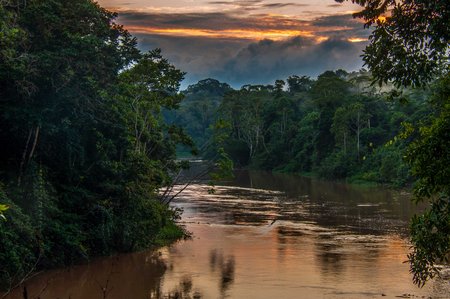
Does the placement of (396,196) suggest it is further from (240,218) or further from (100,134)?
(100,134)

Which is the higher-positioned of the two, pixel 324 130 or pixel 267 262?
pixel 324 130

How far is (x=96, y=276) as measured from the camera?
19703 mm

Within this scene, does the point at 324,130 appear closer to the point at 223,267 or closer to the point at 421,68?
the point at 223,267

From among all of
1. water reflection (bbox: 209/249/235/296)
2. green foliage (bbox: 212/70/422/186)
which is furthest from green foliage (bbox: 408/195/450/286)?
green foliage (bbox: 212/70/422/186)

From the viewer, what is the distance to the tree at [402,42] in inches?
355

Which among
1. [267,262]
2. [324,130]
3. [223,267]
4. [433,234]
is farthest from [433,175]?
[324,130]

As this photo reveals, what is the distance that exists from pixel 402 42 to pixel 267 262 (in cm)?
1382

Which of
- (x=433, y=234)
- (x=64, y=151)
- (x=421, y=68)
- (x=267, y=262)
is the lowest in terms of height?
(x=267, y=262)

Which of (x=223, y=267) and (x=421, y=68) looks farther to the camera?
(x=223, y=267)

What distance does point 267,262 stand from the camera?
2184cm

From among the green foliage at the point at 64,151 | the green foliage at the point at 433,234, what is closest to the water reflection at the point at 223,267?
the green foliage at the point at 64,151

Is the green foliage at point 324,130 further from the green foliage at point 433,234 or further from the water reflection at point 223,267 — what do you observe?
the green foliage at point 433,234

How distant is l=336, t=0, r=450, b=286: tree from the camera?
8711 millimetres

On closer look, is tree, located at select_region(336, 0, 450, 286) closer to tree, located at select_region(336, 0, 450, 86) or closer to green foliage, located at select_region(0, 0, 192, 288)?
tree, located at select_region(336, 0, 450, 86)
